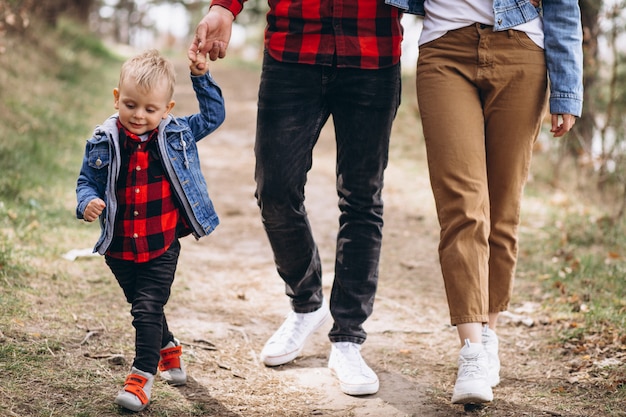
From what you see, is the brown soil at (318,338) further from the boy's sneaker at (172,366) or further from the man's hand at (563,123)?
the man's hand at (563,123)

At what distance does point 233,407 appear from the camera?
2756 millimetres

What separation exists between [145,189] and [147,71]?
42 cm

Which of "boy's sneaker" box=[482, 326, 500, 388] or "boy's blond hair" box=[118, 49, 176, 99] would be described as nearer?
"boy's blond hair" box=[118, 49, 176, 99]

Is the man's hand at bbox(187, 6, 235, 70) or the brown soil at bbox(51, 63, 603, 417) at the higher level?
the man's hand at bbox(187, 6, 235, 70)

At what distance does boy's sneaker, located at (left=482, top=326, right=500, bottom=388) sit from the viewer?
3000mm

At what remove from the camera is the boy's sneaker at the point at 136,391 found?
253cm

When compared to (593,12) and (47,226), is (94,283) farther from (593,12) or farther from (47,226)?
(593,12)

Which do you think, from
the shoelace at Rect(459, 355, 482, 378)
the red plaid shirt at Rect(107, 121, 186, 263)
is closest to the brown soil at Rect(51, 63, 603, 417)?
the shoelace at Rect(459, 355, 482, 378)

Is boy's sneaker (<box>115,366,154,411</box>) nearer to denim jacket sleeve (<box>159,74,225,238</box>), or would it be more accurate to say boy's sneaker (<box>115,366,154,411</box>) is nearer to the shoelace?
denim jacket sleeve (<box>159,74,225,238</box>)

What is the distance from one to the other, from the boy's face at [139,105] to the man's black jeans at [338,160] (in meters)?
0.48

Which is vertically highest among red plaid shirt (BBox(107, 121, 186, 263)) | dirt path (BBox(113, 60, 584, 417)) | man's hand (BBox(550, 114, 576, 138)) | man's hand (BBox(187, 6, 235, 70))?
man's hand (BBox(187, 6, 235, 70))

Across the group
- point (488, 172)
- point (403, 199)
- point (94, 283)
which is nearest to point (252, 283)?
point (94, 283)

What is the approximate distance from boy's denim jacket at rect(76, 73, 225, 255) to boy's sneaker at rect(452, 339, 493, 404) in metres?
1.07

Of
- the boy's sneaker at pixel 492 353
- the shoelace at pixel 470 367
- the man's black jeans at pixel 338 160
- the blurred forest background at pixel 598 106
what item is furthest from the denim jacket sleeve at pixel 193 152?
the blurred forest background at pixel 598 106
